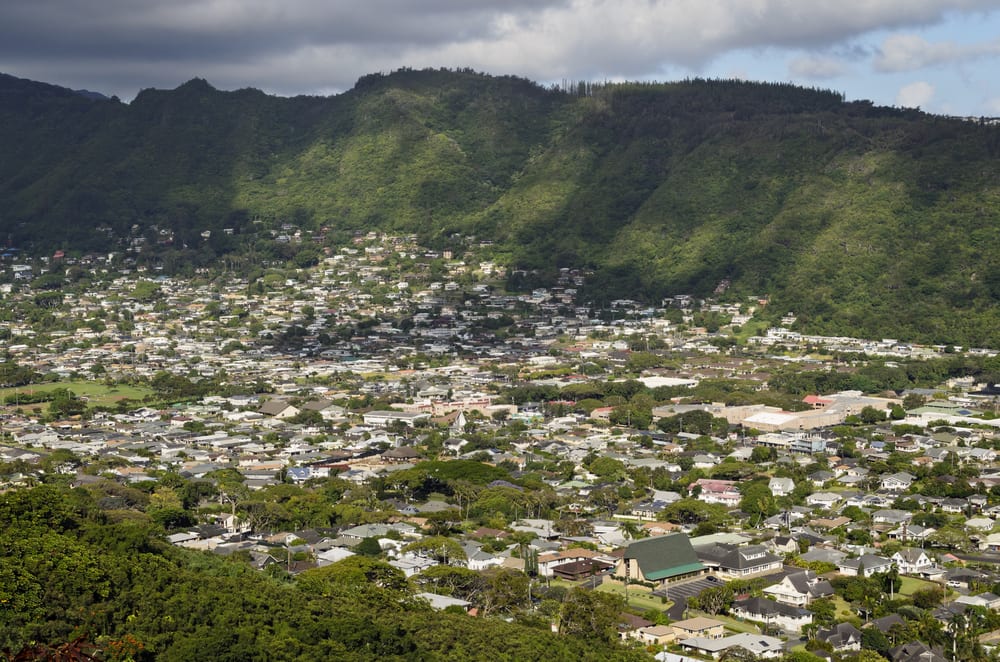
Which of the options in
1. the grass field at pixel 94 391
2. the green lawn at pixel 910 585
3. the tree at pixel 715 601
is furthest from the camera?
the grass field at pixel 94 391

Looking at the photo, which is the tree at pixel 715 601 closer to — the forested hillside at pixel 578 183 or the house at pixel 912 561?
the house at pixel 912 561

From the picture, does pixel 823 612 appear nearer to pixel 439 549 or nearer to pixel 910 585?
pixel 910 585

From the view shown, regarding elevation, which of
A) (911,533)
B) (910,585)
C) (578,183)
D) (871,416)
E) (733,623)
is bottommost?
(733,623)

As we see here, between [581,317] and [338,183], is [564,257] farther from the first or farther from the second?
[338,183]

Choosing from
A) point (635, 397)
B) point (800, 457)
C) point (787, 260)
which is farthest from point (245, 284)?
point (800, 457)

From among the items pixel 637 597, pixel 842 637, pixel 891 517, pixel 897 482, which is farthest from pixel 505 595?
pixel 897 482

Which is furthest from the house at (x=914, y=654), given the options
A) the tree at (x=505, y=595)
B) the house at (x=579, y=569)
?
the house at (x=579, y=569)

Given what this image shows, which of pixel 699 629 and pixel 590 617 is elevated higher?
pixel 590 617
